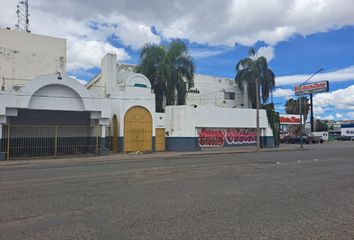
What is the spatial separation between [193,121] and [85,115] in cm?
1018

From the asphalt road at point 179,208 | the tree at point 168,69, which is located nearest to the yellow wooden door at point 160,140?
the tree at point 168,69

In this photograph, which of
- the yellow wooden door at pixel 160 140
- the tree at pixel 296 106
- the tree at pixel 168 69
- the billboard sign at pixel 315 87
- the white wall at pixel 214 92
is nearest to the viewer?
the yellow wooden door at pixel 160 140

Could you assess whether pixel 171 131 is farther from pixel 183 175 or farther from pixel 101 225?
pixel 101 225

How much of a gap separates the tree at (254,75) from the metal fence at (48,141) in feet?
104

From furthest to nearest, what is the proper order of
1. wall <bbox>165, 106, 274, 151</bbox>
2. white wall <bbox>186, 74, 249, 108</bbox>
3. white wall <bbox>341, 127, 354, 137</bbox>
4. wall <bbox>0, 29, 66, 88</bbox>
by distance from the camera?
white wall <bbox>341, 127, 354, 137</bbox>, white wall <bbox>186, 74, 249, 108</bbox>, wall <bbox>0, 29, 66, 88</bbox>, wall <bbox>165, 106, 274, 151</bbox>

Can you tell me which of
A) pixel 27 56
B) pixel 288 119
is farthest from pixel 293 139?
pixel 27 56

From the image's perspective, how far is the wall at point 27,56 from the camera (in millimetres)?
35750

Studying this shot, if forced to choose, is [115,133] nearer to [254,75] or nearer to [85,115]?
[85,115]

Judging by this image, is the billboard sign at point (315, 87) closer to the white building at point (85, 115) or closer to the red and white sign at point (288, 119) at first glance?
the red and white sign at point (288, 119)

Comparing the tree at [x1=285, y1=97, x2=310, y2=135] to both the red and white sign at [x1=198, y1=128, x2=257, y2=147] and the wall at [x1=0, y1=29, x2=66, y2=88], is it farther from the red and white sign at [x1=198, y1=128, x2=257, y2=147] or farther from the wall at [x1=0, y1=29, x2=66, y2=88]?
the wall at [x1=0, y1=29, x2=66, y2=88]

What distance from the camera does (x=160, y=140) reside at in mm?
34719

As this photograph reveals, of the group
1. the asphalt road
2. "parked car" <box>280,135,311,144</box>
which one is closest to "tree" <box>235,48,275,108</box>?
"parked car" <box>280,135,311,144</box>

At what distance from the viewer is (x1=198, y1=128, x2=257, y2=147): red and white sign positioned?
3775 cm

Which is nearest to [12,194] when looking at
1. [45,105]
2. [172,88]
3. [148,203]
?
[148,203]
